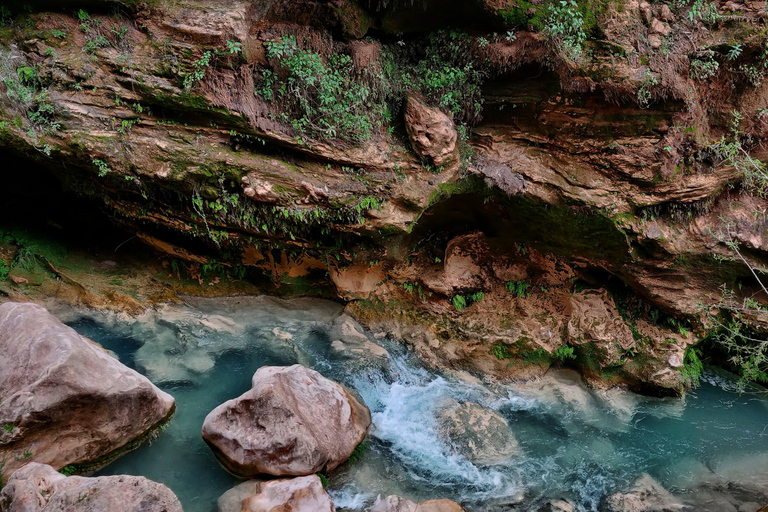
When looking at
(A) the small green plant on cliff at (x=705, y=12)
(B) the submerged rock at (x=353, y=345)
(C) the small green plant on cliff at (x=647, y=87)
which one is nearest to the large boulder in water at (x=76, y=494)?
(B) the submerged rock at (x=353, y=345)

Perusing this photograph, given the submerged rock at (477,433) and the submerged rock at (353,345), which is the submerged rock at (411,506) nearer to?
the submerged rock at (477,433)

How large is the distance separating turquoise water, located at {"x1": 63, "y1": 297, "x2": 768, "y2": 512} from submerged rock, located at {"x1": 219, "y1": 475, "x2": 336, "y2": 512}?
255 millimetres

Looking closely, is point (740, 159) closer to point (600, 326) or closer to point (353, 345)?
point (600, 326)

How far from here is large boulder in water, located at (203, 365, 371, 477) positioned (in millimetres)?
4812

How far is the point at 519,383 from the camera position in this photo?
7.46 metres

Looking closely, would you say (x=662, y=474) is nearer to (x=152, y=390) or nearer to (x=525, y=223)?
(x=525, y=223)

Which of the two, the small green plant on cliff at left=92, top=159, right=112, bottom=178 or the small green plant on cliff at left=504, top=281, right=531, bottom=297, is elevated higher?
the small green plant on cliff at left=92, top=159, right=112, bottom=178

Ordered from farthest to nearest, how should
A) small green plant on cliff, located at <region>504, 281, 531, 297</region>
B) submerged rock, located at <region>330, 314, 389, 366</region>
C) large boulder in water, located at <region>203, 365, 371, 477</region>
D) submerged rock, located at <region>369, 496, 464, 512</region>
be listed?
small green plant on cliff, located at <region>504, 281, 531, 297</region> < submerged rock, located at <region>330, 314, 389, 366</region> < large boulder in water, located at <region>203, 365, 371, 477</region> < submerged rock, located at <region>369, 496, 464, 512</region>

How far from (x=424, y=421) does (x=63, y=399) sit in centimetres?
444

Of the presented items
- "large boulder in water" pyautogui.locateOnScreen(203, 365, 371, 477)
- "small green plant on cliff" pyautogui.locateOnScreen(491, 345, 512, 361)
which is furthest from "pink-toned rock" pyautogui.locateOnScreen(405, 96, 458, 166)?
"large boulder in water" pyautogui.locateOnScreen(203, 365, 371, 477)

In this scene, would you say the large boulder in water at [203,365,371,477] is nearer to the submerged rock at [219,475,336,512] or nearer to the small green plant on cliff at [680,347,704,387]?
the submerged rock at [219,475,336,512]

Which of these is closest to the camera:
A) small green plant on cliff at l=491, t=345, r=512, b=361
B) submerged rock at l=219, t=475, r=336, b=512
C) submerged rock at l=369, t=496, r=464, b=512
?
submerged rock at l=219, t=475, r=336, b=512

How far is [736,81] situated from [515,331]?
5165 millimetres

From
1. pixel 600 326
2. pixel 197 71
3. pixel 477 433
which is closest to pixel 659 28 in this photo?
pixel 600 326
